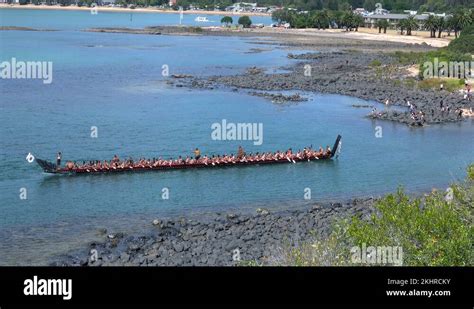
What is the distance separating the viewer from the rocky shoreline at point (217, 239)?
1044 inches

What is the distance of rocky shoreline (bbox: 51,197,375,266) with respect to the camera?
87.0ft

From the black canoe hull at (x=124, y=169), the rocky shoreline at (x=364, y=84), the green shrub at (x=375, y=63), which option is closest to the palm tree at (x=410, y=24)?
the rocky shoreline at (x=364, y=84)

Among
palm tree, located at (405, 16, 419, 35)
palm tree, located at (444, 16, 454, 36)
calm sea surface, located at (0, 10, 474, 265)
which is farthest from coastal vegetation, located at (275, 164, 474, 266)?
palm tree, located at (405, 16, 419, 35)

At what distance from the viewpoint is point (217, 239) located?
29375mm

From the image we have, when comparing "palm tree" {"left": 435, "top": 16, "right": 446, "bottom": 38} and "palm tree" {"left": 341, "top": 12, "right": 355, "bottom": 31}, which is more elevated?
"palm tree" {"left": 341, "top": 12, "right": 355, "bottom": 31}

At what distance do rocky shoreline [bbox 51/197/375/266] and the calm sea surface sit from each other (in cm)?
170

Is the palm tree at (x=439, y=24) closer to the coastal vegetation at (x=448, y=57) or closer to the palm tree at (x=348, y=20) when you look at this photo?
the coastal vegetation at (x=448, y=57)

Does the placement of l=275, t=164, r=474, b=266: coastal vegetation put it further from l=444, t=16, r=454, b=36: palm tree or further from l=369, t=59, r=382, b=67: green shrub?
l=444, t=16, r=454, b=36: palm tree

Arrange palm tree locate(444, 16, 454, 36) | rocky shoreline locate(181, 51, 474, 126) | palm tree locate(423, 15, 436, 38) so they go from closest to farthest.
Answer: rocky shoreline locate(181, 51, 474, 126), palm tree locate(444, 16, 454, 36), palm tree locate(423, 15, 436, 38)

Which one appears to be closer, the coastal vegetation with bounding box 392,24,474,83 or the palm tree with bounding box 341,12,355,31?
the coastal vegetation with bounding box 392,24,474,83

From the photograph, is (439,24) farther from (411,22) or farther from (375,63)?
(375,63)

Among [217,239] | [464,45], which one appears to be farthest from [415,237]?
[464,45]

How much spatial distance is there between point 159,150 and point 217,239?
2145 centimetres
